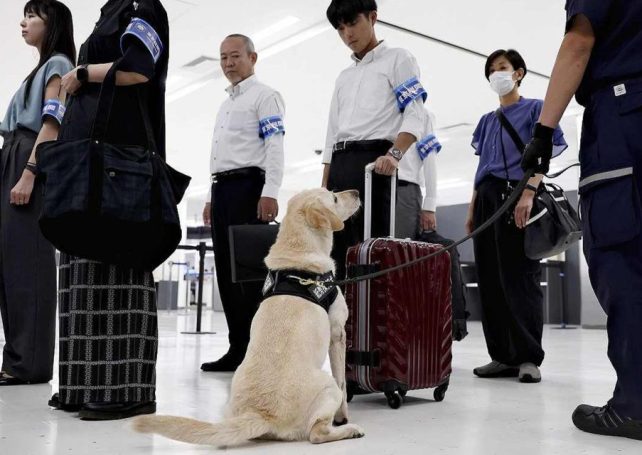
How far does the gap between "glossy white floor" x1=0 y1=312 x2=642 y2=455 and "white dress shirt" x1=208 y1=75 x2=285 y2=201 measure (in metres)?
1.22

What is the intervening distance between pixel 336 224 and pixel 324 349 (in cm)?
45

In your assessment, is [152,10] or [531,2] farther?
[531,2]

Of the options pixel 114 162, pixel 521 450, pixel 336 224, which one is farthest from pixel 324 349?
pixel 114 162

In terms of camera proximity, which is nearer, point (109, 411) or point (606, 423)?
point (606, 423)

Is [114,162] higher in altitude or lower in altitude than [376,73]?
lower

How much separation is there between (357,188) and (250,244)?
669 mm

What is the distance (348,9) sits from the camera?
9.56 feet

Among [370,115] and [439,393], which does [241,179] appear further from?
[439,393]

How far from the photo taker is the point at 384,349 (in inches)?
98.9

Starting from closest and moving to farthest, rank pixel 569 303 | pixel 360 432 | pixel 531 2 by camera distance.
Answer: pixel 360 432 → pixel 531 2 → pixel 569 303

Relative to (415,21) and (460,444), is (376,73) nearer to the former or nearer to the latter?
(460,444)

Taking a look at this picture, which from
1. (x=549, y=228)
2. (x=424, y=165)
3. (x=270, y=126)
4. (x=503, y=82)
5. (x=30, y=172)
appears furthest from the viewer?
(x=424, y=165)

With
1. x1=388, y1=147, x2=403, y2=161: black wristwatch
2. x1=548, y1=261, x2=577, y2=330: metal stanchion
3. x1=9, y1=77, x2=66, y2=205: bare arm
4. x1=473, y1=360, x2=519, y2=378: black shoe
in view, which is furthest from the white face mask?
x1=548, y1=261, x2=577, y2=330: metal stanchion

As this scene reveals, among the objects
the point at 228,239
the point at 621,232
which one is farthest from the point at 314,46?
the point at 621,232
